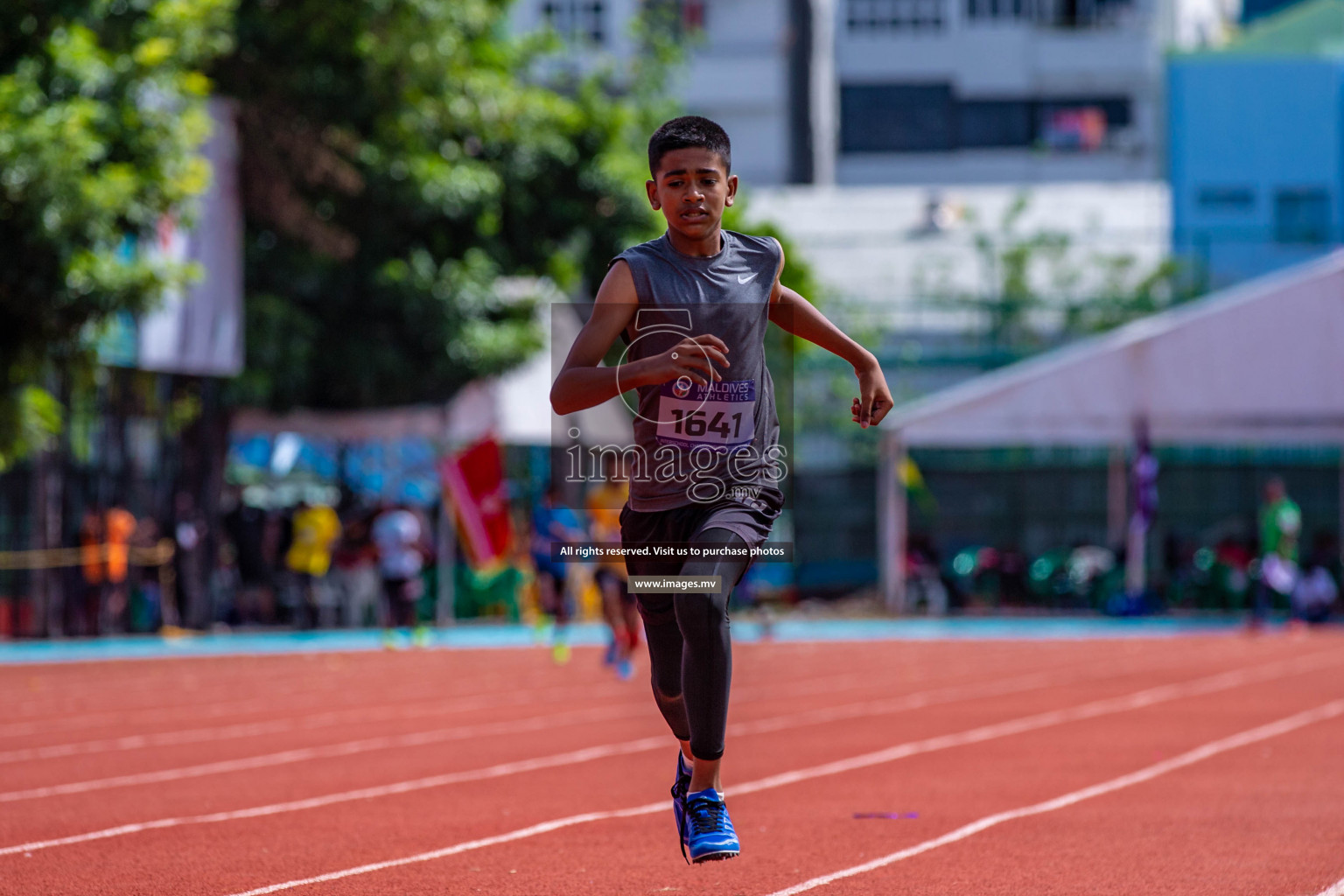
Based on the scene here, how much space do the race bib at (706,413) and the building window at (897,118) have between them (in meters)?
47.8

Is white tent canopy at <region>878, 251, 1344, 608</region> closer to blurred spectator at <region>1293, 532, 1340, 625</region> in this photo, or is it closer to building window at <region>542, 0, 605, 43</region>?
blurred spectator at <region>1293, 532, 1340, 625</region>

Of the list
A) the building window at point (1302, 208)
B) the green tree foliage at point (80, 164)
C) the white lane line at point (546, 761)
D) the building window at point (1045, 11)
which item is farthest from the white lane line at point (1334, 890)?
the building window at point (1045, 11)

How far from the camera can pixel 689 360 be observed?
16.1ft

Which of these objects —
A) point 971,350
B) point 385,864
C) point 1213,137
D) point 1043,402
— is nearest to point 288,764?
point 385,864

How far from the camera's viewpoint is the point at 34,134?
52.9 ft

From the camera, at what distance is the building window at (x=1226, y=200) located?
1813 inches

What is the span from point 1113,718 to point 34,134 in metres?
9.19

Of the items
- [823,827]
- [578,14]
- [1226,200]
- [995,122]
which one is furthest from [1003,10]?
[823,827]

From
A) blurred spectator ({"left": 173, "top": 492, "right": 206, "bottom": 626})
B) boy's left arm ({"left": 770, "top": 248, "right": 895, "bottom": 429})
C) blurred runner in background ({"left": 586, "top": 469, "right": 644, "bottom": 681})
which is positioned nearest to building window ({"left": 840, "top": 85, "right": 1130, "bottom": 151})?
blurred spectator ({"left": 173, "top": 492, "right": 206, "bottom": 626})

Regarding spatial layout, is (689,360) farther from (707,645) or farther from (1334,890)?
(1334,890)

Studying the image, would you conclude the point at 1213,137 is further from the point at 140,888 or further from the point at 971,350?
the point at 140,888

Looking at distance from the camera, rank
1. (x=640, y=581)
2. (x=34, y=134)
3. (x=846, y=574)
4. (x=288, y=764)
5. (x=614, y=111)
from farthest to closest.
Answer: (x=846, y=574) < (x=614, y=111) < (x=34, y=134) < (x=288, y=764) < (x=640, y=581)

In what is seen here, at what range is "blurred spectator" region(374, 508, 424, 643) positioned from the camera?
21.8 m

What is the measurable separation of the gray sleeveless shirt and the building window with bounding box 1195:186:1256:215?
42737mm
